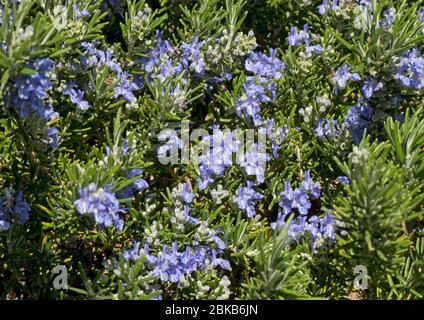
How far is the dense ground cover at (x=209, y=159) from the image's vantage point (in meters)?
1.97

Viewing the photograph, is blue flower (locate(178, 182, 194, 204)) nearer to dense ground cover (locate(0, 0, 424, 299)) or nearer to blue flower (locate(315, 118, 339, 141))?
dense ground cover (locate(0, 0, 424, 299))

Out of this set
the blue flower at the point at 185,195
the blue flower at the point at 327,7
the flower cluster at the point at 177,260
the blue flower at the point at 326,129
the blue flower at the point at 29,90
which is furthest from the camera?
the blue flower at the point at 327,7

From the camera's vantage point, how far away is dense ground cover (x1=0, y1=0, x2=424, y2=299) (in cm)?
197

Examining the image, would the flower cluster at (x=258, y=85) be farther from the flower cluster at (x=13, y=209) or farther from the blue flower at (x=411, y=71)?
the flower cluster at (x=13, y=209)

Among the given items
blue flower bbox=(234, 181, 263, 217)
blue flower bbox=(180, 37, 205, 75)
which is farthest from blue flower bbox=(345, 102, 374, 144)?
blue flower bbox=(180, 37, 205, 75)

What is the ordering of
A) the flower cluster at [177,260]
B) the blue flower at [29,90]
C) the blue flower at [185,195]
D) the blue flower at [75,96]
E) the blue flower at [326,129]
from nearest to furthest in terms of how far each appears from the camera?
the blue flower at [29,90] → the flower cluster at [177,260] → the blue flower at [185,195] → the blue flower at [75,96] → the blue flower at [326,129]

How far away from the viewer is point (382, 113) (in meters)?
2.46

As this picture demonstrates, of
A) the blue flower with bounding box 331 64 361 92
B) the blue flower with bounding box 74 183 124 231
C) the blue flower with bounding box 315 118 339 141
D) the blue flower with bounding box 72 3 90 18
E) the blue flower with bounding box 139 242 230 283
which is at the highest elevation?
the blue flower with bounding box 72 3 90 18

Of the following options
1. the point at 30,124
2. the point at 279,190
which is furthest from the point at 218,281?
the point at 30,124

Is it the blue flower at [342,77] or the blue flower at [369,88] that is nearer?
the blue flower at [369,88]

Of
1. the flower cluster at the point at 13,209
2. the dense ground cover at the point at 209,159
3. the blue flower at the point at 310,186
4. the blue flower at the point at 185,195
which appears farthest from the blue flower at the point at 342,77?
the flower cluster at the point at 13,209

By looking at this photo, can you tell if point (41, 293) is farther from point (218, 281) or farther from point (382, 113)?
point (382, 113)

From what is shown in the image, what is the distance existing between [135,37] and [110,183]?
87cm

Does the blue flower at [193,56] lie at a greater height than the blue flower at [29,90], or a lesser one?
greater
